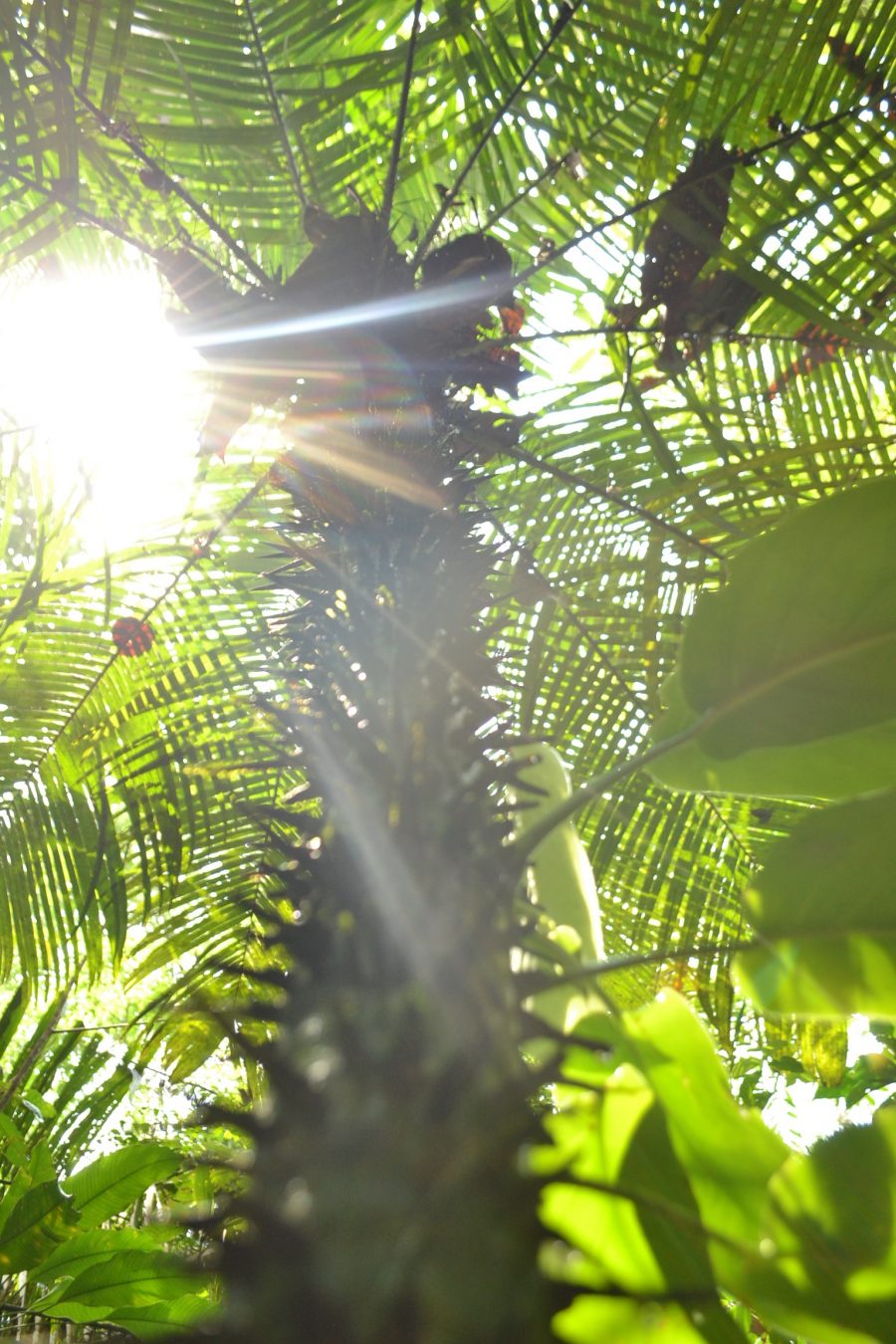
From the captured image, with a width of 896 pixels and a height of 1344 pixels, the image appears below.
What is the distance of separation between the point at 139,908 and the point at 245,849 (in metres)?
0.29

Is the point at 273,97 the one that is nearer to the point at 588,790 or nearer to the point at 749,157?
the point at 749,157

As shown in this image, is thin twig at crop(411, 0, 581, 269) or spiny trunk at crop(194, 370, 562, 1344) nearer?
spiny trunk at crop(194, 370, 562, 1344)

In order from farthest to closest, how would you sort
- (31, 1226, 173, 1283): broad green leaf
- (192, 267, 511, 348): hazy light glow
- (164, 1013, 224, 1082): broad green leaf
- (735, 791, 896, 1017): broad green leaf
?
(164, 1013, 224, 1082): broad green leaf → (31, 1226, 173, 1283): broad green leaf → (192, 267, 511, 348): hazy light glow → (735, 791, 896, 1017): broad green leaf

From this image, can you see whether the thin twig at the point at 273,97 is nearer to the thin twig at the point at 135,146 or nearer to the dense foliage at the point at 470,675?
the dense foliage at the point at 470,675

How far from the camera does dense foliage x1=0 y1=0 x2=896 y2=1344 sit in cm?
44

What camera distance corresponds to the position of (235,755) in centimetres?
218

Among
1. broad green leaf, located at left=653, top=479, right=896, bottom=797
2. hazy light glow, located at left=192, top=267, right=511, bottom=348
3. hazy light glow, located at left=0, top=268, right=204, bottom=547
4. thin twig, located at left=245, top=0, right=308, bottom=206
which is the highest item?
thin twig, located at left=245, top=0, right=308, bottom=206

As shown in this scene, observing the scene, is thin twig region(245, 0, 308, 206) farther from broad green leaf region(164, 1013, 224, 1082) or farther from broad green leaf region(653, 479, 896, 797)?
broad green leaf region(164, 1013, 224, 1082)

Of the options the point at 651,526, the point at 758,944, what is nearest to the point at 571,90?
the point at 651,526

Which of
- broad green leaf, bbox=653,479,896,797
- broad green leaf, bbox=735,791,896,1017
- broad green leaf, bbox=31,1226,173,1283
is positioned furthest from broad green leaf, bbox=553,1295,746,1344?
broad green leaf, bbox=31,1226,173,1283

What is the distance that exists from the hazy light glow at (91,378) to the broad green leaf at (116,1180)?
143 centimetres

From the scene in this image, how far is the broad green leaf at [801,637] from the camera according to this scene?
2.12ft

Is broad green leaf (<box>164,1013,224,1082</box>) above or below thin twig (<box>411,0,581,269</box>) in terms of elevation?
below

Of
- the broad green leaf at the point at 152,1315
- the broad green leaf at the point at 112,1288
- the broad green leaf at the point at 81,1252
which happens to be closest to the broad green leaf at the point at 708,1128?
the broad green leaf at the point at 152,1315
